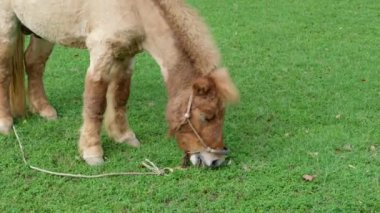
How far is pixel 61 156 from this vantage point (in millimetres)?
5039

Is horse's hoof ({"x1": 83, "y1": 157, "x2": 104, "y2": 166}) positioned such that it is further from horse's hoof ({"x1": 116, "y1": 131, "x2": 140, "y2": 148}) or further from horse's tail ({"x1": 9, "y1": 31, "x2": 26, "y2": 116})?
horse's tail ({"x1": 9, "y1": 31, "x2": 26, "y2": 116})

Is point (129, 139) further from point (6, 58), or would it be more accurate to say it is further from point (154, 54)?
point (6, 58)

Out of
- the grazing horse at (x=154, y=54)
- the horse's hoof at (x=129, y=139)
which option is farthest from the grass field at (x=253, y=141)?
the grazing horse at (x=154, y=54)

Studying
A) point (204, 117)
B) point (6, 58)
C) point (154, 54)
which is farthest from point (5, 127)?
point (204, 117)

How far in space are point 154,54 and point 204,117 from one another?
0.66 m

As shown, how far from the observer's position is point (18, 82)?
5.65m

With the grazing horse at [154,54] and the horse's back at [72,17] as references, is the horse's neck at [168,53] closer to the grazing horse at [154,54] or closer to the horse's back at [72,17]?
the grazing horse at [154,54]

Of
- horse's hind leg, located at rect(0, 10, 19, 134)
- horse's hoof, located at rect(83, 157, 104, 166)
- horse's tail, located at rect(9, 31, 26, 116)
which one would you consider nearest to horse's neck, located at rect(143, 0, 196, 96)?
horse's hoof, located at rect(83, 157, 104, 166)

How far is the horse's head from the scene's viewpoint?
4312mm

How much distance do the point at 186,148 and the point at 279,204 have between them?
34.3 inches

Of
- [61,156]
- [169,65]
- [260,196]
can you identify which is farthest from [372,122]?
[61,156]

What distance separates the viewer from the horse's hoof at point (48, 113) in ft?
19.3

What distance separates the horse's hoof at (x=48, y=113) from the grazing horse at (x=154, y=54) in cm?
104

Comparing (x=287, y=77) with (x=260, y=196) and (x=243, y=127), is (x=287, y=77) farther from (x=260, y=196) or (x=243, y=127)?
(x=260, y=196)
